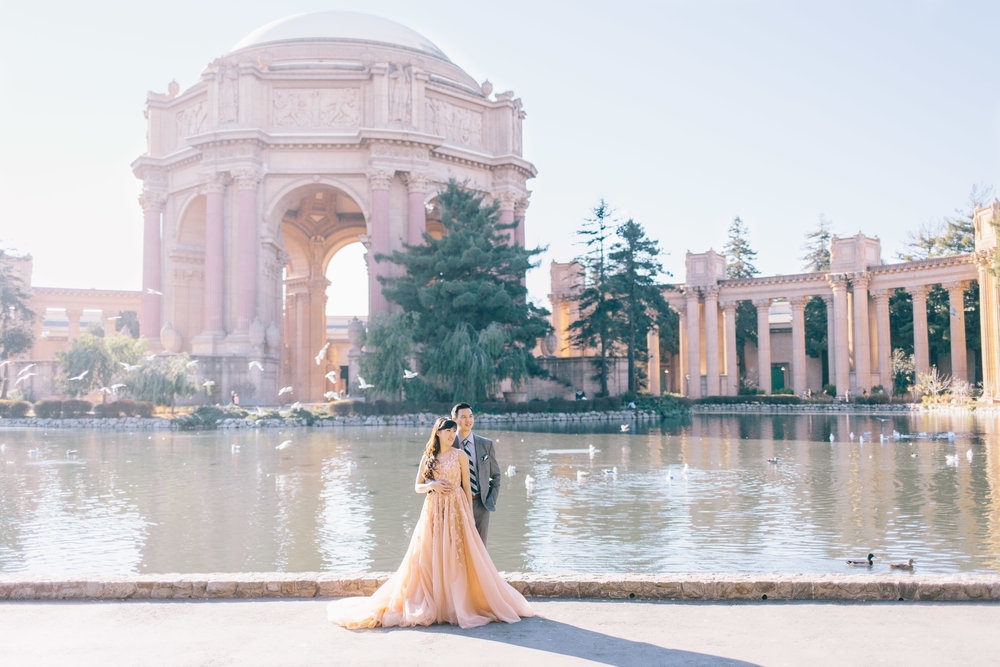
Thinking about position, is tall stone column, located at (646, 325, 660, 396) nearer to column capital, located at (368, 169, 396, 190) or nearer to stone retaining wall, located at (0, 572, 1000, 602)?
column capital, located at (368, 169, 396, 190)

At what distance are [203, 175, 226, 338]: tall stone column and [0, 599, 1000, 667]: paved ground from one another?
38.0m

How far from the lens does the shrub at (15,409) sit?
3447 cm

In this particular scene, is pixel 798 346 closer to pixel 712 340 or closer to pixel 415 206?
pixel 712 340

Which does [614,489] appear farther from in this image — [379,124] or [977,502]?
[379,124]

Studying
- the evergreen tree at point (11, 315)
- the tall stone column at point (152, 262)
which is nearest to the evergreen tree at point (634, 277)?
the tall stone column at point (152, 262)

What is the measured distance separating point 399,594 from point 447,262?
3045 centimetres

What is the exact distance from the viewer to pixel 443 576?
6.29m

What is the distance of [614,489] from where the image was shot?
1487 cm

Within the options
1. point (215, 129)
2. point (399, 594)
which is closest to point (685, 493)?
point (399, 594)

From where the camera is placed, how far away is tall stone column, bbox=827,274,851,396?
50500mm

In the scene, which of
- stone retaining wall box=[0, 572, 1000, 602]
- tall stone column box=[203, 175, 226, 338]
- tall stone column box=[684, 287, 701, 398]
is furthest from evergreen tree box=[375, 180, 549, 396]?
stone retaining wall box=[0, 572, 1000, 602]

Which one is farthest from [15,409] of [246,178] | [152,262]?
[152,262]

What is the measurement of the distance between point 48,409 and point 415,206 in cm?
1886

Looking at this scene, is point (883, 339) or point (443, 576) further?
point (883, 339)
